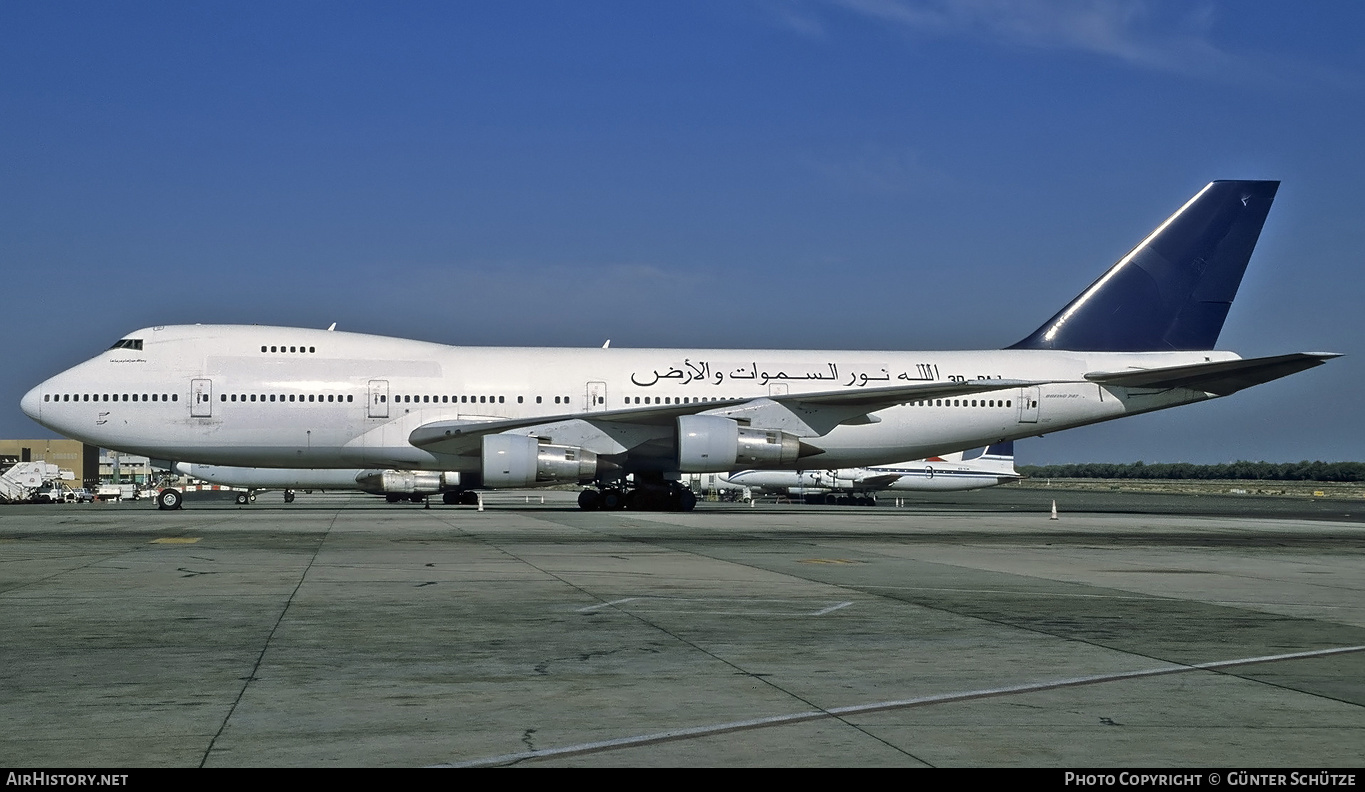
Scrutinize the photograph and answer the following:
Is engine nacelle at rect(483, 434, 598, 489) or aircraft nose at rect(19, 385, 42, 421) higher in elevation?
aircraft nose at rect(19, 385, 42, 421)

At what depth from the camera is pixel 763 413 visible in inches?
1222

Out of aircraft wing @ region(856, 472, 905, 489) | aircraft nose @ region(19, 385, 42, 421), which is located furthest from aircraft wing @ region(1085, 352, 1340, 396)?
aircraft nose @ region(19, 385, 42, 421)

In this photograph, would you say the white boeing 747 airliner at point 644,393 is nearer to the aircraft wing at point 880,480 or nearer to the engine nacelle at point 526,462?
the engine nacelle at point 526,462

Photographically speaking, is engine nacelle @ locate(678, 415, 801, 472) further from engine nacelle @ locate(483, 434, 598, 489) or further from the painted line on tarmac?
the painted line on tarmac

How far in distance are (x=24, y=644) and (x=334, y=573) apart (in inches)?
210

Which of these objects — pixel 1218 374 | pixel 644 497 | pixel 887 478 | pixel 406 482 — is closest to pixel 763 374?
pixel 644 497

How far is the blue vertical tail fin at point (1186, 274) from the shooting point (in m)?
34.1

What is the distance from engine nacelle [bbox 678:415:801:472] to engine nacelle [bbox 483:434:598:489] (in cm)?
249

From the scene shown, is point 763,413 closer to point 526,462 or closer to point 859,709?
point 526,462

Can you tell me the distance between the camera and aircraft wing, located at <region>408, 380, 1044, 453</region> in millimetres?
29609

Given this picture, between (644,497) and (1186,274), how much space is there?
16.6 m

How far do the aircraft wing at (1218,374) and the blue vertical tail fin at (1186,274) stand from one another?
5.92 feet

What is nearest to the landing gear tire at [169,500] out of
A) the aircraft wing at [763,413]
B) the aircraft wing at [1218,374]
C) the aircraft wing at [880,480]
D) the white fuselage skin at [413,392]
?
the white fuselage skin at [413,392]

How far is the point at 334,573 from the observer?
43.5 ft
